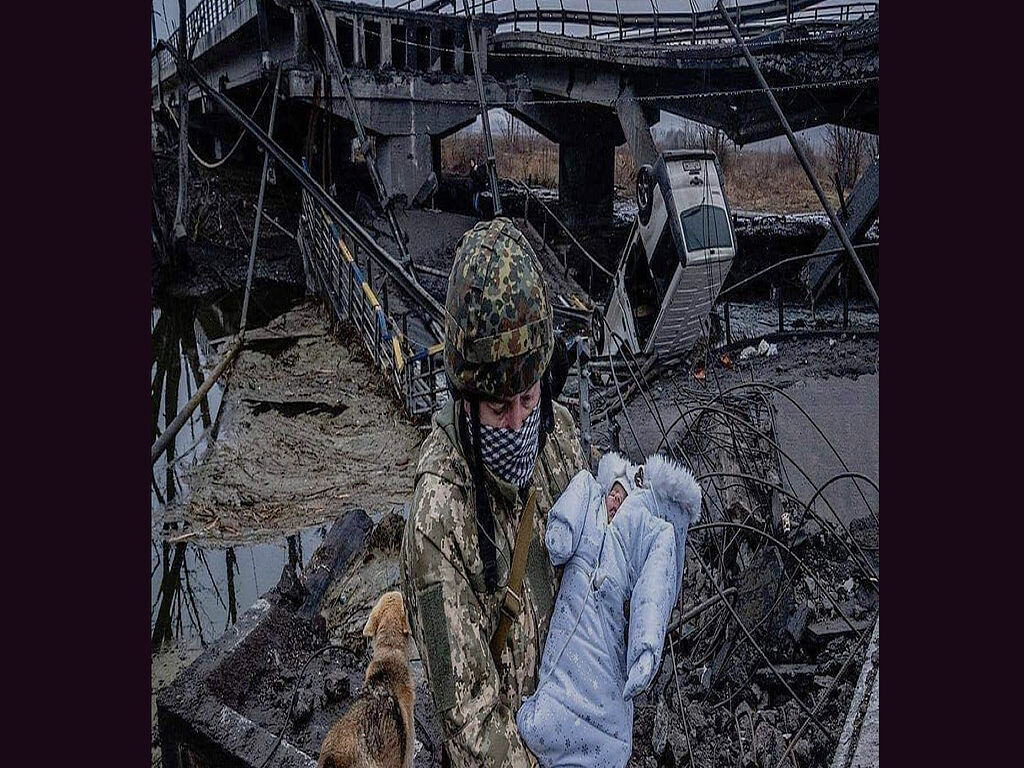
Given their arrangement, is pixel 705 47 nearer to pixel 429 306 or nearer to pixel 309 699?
pixel 429 306

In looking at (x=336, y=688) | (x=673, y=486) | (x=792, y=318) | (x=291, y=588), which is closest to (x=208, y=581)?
(x=291, y=588)

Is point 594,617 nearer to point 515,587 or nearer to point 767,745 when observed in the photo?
point 515,587

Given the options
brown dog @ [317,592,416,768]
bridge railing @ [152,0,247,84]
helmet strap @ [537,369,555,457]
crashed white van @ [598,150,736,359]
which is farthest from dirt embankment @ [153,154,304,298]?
helmet strap @ [537,369,555,457]

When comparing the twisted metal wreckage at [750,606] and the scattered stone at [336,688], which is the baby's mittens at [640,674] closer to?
the twisted metal wreckage at [750,606]

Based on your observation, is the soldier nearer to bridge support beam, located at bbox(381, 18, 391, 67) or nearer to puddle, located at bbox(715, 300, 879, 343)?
bridge support beam, located at bbox(381, 18, 391, 67)

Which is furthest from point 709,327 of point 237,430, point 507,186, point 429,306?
point 429,306

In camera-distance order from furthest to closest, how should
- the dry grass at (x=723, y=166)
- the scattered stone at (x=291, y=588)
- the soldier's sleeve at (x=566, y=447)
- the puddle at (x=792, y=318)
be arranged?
the puddle at (x=792, y=318)
the dry grass at (x=723, y=166)
the scattered stone at (x=291, y=588)
the soldier's sleeve at (x=566, y=447)

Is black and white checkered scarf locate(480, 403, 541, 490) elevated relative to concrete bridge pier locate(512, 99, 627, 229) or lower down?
lower down

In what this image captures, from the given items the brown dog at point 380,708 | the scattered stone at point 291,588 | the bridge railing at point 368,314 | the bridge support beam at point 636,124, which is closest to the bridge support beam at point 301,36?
the bridge railing at point 368,314

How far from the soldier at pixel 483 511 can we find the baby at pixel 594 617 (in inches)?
2.3

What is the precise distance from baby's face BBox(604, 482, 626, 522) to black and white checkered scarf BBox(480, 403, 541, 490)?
20 cm

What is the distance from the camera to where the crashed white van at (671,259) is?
5.04m

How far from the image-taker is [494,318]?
130 cm

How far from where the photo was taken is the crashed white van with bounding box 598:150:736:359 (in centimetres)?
504
